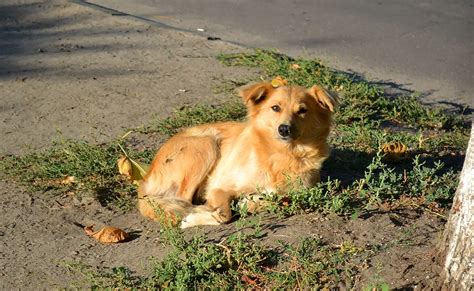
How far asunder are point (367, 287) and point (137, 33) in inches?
275

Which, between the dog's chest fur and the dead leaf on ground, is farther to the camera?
the dead leaf on ground

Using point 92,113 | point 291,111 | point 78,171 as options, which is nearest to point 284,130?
point 291,111

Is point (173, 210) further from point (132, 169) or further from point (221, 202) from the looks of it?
point (132, 169)

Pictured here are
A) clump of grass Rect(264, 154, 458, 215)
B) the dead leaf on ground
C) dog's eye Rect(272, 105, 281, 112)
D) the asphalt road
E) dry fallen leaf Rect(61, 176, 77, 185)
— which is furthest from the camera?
the asphalt road

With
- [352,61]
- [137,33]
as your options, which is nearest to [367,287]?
[352,61]

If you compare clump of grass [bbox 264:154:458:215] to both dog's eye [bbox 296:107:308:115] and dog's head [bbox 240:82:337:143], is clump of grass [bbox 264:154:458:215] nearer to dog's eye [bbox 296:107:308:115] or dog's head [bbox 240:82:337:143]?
dog's head [bbox 240:82:337:143]

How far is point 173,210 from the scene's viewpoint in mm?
5875

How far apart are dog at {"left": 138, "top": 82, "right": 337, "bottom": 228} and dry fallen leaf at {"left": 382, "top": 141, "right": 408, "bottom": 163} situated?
904 mm

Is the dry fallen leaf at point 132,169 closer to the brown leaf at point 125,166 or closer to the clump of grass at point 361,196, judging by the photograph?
the brown leaf at point 125,166

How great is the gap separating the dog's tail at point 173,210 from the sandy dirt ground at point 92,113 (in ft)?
0.40

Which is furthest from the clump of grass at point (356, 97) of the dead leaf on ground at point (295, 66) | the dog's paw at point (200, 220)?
the dog's paw at point (200, 220)

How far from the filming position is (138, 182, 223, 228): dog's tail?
564 centimetres

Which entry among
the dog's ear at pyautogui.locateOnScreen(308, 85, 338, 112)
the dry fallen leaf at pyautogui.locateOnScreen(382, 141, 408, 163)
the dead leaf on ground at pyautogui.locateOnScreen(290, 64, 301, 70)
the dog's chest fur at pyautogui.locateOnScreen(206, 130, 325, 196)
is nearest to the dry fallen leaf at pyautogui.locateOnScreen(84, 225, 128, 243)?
the dog's chest fur at pyautogui.locateOnScreen(206, 130, 325, 196)

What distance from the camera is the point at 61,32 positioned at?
10680 mm
